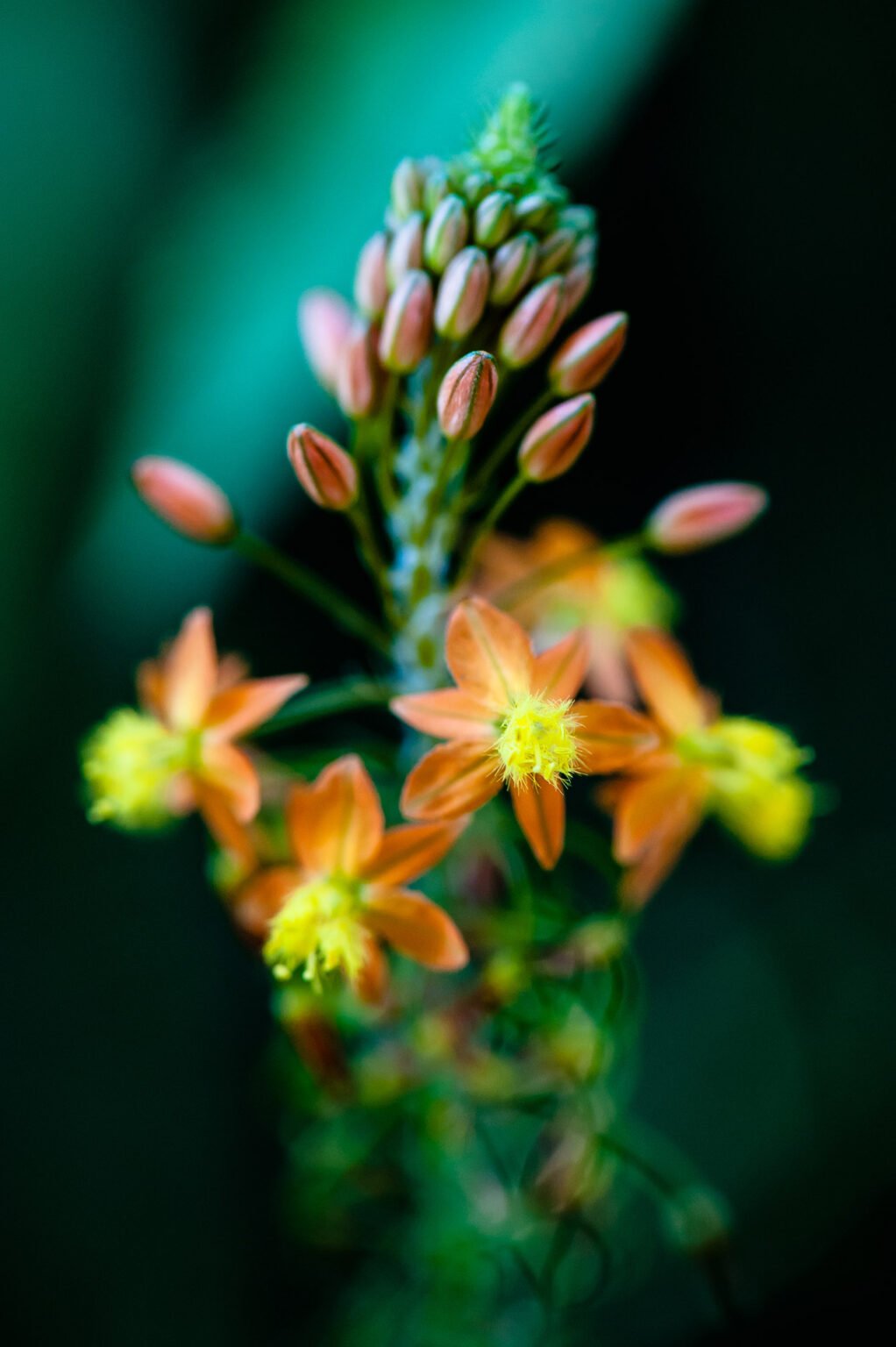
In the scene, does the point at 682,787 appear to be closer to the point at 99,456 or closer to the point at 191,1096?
the point at 99,456

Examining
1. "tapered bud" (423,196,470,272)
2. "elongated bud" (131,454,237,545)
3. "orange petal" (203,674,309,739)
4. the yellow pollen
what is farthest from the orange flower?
"tapered bud" (423,196,470,272)

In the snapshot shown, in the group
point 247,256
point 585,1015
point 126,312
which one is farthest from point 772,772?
point 126,312

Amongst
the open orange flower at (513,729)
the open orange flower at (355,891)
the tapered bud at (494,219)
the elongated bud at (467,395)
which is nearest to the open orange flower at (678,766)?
the open orange flower at (513,729)

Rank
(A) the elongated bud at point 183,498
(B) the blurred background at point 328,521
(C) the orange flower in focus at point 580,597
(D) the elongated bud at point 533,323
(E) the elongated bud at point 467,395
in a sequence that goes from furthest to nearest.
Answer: (B) the blurred background at point 328,521, (C) the orange flower in focus at point 580,597, (A) the elongated bud at point 183,498, (D) the elongated bud at point 533,323, (E) the elongated bud at point 467,395

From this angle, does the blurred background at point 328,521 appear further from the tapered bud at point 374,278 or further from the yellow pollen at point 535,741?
the yellow pollen at point 535,741

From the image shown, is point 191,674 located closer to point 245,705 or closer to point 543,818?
point 245,705
